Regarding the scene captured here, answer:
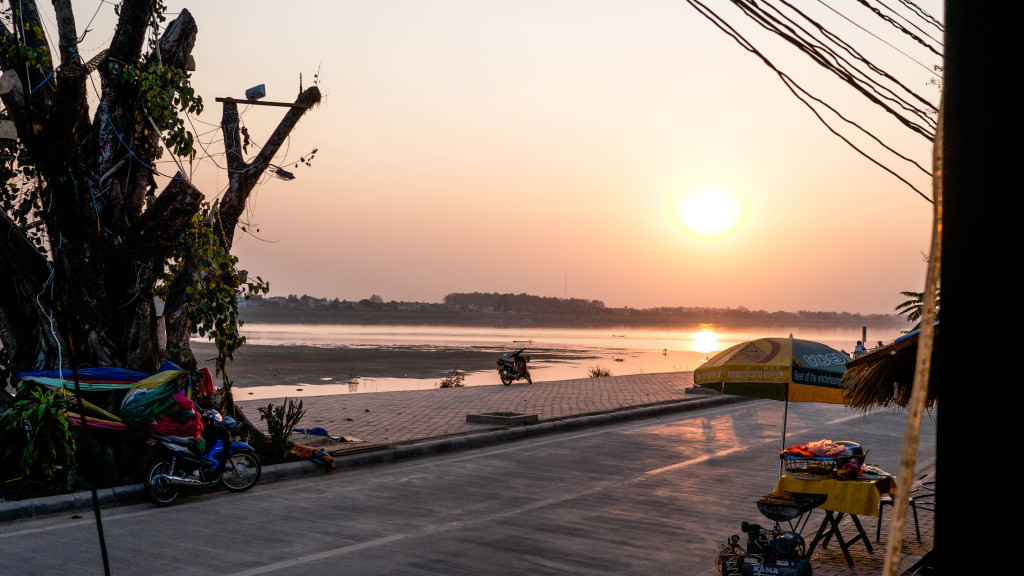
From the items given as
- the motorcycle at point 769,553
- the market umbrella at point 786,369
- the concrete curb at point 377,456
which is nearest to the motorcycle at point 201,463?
the concrete curb at point 377,456

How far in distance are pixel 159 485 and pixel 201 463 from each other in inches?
22.4

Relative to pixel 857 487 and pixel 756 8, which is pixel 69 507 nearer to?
pixel 857 487

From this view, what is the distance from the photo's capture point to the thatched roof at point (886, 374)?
25.1 feet

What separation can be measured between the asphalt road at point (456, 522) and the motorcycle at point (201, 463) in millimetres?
199

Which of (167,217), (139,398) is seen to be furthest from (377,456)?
(167,217)

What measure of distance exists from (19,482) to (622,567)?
7.24 meters

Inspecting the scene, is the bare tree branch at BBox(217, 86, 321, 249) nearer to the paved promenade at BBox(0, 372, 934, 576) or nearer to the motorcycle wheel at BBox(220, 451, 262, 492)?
the motorcycle wheel at BBox(220, 451, 262, 492)

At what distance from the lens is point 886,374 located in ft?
26.1

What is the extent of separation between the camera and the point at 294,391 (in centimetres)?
3067

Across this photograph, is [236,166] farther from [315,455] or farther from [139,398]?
[315,455]

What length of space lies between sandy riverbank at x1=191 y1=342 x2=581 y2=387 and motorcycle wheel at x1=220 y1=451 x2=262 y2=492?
19782mm

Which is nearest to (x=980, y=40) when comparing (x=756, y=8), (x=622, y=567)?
(x=756, y=8)

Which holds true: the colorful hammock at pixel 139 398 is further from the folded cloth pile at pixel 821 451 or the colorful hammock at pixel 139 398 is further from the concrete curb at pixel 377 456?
the folded cloth pile at pixel 821 451

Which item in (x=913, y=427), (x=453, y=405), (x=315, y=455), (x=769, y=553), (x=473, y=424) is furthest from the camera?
(x=453, y=405)
